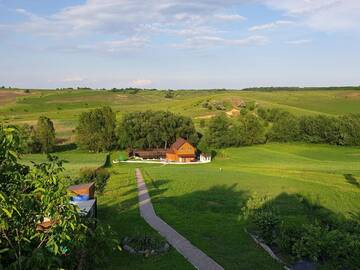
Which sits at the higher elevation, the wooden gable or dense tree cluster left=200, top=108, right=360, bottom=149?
dense tree cluster left=200, top=108, right=360, bottom=149

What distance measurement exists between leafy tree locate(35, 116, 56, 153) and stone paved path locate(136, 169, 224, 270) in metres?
61.3

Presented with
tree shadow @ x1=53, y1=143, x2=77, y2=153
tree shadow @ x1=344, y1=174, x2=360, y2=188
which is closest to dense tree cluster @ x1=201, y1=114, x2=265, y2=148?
→ tree shadow @ x1=53, y1=143, x2=77, y2=153

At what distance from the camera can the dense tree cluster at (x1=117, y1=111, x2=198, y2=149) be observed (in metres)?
97.2

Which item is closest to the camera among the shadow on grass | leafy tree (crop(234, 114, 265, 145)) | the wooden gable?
the shadow on grass

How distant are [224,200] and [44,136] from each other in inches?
2519

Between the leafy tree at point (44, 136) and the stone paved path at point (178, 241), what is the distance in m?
61.3

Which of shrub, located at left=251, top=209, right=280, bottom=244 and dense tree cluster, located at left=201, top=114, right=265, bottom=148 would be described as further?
dense tree cluster, located at left=201, top=114, right=265, bottom=148

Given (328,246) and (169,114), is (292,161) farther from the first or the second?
(328,246)

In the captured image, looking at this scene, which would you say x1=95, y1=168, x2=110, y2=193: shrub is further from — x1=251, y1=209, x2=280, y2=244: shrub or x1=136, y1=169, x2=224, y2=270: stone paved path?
x1=251, y1=209, x2=280, y2=244: shrub

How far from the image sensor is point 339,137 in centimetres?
9850

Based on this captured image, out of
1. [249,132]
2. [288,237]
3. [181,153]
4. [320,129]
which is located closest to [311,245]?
[288,237]

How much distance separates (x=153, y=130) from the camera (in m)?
98.4

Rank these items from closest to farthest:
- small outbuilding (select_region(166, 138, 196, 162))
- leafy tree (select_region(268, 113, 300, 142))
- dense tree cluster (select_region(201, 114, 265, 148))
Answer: small outbuilding (select_region(166, 138, 196, 162)), dense tree cluster (select_region(201, 114, 265, 148)), leafy tree (select_region(268, 113, 300, 142))

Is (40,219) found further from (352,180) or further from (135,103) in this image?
(135,103)
